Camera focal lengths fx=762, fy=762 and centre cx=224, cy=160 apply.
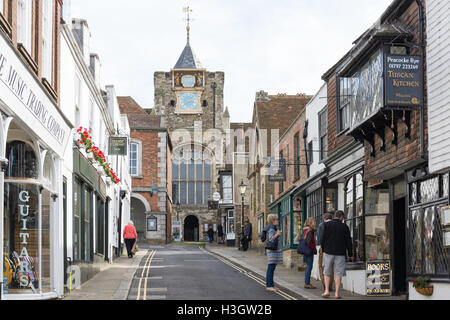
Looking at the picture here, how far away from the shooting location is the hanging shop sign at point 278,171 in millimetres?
29008

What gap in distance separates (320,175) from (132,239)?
11551 millimetres

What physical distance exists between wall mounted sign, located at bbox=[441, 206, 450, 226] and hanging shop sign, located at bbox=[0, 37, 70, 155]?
21.6ft

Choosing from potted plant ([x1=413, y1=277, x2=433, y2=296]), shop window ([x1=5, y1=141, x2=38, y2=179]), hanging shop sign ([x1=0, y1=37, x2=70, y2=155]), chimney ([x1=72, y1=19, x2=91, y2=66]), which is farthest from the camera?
chimney ([x1=72, y1=19, x2=91, y2=66])

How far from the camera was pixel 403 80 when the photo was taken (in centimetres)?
1295

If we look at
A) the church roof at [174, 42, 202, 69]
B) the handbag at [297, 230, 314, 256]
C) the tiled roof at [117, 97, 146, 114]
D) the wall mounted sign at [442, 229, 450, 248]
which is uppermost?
the church roof at [174, 42, 202, 69]

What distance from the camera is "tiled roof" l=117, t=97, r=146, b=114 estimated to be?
65625 millimetres

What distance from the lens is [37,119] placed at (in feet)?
41.1

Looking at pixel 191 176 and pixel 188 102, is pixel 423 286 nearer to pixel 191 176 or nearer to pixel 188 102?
pixel 191 176

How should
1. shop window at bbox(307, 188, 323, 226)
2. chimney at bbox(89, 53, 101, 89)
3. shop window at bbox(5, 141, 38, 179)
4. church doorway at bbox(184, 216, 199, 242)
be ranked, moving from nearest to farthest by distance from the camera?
shop window at bbox(5, 141, 38, 179), shop window at bbox(307, 188, 323, 226), chimney at bbox(89, 53, 101, 89), church doorway at bbox(184, 216, 199, 242)

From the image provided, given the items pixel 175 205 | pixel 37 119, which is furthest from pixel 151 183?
pixel 37 119

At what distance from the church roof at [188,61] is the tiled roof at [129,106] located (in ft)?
26.6

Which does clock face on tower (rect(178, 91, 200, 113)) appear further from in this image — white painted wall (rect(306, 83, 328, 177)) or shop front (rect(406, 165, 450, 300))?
shop front (rect(406, 165, 450, 300))

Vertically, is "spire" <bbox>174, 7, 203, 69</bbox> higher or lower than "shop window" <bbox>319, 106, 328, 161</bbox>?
higher

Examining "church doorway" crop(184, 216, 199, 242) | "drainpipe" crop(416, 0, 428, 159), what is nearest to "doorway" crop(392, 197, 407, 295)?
"drainpipe" crop(416, 0, 428, 159)
